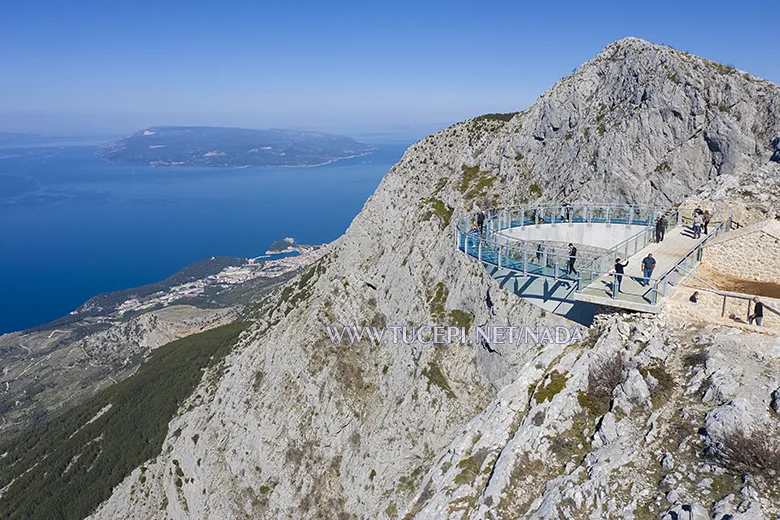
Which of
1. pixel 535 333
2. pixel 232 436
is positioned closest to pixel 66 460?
pixel 232 436

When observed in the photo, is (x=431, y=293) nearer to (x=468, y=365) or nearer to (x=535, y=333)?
(x=468, y=365)

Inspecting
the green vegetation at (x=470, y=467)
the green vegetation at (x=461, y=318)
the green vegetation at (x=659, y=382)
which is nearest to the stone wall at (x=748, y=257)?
the green vegetation at (x=659, y=382)

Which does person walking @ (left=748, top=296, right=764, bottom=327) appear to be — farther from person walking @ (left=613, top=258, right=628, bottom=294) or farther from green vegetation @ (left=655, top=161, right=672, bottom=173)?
green vegetation @ (left=655, top=161, right=672, bottom=173)

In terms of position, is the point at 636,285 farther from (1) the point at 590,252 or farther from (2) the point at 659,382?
(1) the point at 590,252

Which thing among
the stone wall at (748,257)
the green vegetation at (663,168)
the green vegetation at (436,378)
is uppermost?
the green vegetation at (663,168)

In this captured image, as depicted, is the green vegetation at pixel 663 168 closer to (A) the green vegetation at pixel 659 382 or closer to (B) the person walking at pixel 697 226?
(B) the person walking at pixel 697 226

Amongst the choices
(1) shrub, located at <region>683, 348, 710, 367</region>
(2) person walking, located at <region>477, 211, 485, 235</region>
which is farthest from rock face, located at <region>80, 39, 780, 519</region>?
(2) person walking, located at <region>477, 211, 485, 235</region>

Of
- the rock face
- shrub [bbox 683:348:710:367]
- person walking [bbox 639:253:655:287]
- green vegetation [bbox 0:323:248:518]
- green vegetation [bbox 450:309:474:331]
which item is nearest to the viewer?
the rock face
